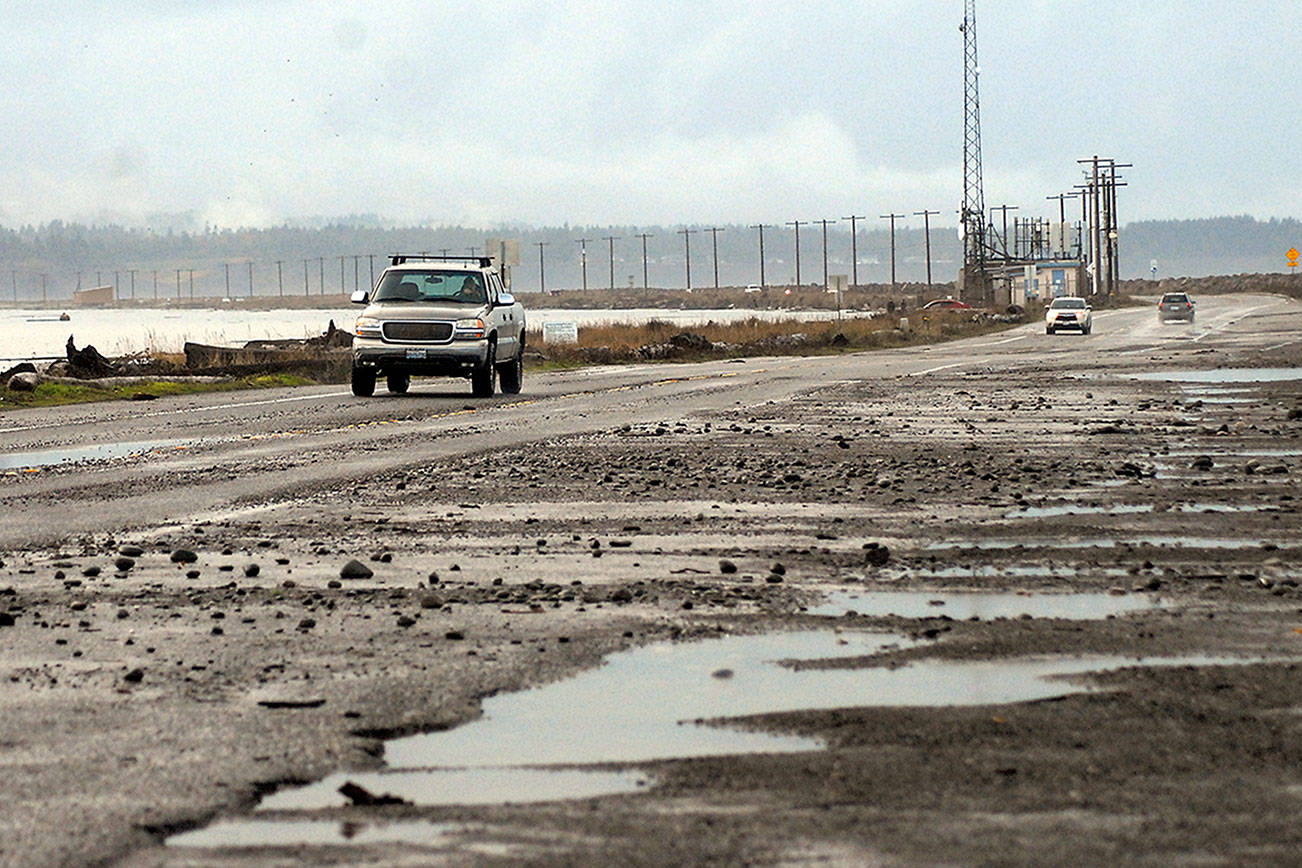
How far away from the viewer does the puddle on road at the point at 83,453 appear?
17.8 meters

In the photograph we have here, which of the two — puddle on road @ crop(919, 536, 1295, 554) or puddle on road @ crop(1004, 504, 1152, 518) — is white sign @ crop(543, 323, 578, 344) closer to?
puddle on road @ crop(1004, 504, 1152, 518)

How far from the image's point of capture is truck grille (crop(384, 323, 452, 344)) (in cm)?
2994

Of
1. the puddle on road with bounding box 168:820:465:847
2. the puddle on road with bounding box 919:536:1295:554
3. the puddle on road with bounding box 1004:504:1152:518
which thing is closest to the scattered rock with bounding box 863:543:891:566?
the puddle on road with bounding box 919:536:1295:554

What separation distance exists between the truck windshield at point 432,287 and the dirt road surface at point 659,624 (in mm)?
10449

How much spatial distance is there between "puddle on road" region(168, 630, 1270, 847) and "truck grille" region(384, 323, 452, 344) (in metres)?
22.2

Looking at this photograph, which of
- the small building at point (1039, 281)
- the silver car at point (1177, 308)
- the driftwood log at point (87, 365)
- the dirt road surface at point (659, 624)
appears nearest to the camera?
the dirt road surface at point (659, 624)

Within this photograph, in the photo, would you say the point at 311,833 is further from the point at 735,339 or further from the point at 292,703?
the point at 735,339

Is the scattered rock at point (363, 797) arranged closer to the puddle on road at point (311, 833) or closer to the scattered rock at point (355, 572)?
the puddle on road at point (311, 833)

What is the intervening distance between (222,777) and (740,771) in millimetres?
1560

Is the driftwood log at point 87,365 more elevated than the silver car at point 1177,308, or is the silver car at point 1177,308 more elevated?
the silver car at point 1177,308

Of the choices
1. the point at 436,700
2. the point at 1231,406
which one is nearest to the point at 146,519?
the point at 436,700

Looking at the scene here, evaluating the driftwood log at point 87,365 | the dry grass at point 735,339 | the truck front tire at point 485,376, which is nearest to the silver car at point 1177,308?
the dry grass at point 735,339

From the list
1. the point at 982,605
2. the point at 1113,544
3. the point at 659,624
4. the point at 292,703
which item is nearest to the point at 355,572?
the point at 659,624

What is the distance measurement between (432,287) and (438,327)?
1.44 meters
